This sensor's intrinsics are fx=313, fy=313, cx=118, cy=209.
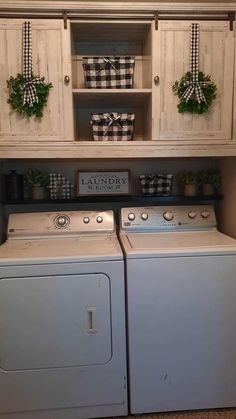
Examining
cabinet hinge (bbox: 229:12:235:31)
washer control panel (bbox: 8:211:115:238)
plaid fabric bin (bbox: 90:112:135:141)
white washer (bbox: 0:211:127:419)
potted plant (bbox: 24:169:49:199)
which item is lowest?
white washer (bbox: 0:211:127:419)

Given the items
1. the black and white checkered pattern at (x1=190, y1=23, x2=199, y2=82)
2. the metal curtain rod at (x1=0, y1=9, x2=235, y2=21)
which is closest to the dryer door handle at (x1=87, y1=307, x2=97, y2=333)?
the black and white checkered pattern at (x1=190, y1=23, x2=199, y2=82)

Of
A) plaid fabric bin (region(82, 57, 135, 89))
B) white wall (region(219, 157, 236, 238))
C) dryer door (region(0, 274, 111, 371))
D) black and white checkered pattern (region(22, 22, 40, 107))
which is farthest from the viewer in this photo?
white wall (region(219, 157, 236, 238))

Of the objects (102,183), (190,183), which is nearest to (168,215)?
(190,183)

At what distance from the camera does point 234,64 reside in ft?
5.94

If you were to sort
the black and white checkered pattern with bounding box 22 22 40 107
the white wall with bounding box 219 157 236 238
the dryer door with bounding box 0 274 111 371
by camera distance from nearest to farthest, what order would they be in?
1. the dryer door with bounding box 0 274 111 371
2. the black and white checkered pattern with bounding box 22 22 40 107
3. the white wall with bounding box 219 157 236 238

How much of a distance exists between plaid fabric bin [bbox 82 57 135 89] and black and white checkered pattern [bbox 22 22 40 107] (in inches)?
12.0

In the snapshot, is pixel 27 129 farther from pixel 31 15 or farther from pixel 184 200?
pixel 184 200

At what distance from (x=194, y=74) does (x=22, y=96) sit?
0.97 meters

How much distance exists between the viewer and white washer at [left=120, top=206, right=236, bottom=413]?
1629 mm

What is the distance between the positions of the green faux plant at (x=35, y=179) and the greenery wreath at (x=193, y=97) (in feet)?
3.31

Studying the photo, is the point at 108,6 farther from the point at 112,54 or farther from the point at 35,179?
the point at 35,179

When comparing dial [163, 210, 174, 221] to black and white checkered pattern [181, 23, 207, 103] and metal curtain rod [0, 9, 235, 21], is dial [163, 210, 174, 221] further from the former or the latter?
metal curtain rod [0, 9, 235, 21]

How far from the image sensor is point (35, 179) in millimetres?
2145

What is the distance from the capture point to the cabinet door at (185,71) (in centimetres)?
177
